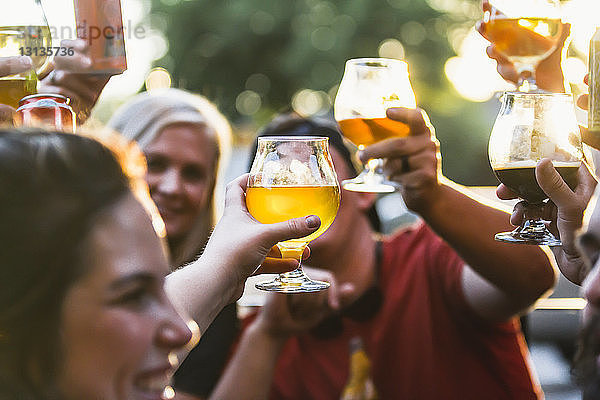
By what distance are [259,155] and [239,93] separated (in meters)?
9.10

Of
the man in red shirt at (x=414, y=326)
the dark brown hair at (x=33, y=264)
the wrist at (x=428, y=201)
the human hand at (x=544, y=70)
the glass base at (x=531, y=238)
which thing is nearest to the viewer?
the dark brown hair at (x=33, y=264)

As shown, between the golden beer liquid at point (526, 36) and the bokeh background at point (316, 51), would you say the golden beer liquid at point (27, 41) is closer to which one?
the golden beer liquid at point (526, 36)

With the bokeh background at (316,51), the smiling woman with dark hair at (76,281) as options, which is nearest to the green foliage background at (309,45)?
the bokeh background at (316,51)

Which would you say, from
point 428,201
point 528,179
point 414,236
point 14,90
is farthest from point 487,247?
point 14,90

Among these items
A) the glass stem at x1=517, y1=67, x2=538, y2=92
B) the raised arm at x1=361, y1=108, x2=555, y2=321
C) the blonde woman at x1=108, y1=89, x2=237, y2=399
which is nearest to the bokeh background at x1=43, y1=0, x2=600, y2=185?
the blonde woman at x1=108, y1=89, x2=237, y2=399

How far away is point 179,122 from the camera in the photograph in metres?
3.26

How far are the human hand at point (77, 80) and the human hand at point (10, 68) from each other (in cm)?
22

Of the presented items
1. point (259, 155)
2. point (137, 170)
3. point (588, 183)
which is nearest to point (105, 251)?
point (137, 170)

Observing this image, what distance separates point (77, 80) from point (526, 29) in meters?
1.23

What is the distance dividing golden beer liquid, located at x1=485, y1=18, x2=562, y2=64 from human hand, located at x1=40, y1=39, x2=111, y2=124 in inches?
41.7

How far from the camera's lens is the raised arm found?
2.34 m

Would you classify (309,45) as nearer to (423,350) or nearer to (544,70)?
(423,350)

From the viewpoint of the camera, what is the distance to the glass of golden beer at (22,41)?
177 cm

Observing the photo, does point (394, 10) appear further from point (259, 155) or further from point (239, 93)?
point (259, 155)
